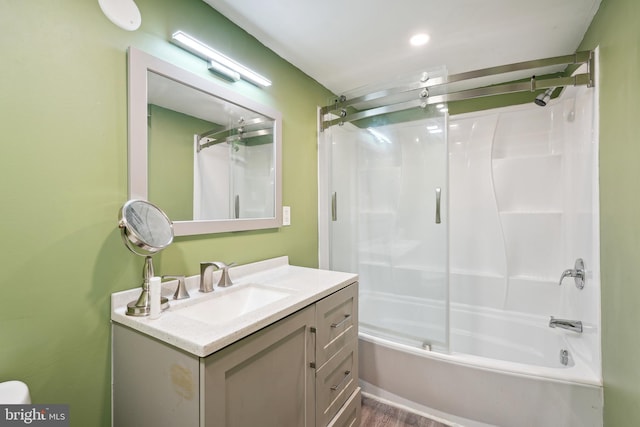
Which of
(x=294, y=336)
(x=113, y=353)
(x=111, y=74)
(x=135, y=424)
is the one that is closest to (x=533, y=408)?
(x=294, y=336)

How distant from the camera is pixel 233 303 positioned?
1306 millimetres

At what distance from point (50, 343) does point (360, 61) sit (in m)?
2.25

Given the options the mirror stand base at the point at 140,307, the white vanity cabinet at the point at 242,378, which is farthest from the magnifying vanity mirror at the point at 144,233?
the white vanity cabinet at the point at 242,378

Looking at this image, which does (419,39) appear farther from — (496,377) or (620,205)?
(496,377)

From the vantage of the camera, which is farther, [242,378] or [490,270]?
[490,270]

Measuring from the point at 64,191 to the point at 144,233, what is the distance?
29 centimetres

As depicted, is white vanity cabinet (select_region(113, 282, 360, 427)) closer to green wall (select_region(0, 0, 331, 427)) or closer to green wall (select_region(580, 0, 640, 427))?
green wall (select_region(0, 0, 331, 427))

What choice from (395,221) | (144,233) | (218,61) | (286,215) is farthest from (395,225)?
(144,233)

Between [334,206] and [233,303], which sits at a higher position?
[334,206]

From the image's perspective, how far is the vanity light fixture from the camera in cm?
124

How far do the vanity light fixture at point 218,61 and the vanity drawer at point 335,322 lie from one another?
1323mm

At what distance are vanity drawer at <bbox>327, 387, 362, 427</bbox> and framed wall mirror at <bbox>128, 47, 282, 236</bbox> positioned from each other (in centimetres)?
112

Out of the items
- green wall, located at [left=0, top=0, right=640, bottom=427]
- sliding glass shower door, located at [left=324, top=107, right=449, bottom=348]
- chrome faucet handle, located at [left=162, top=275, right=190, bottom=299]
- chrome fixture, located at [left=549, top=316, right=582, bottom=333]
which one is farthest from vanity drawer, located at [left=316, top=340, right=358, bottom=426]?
chrome fixture, located at [left=549, top=316, right=582, bottom=333]

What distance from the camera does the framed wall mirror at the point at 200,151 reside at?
1.11 meters
